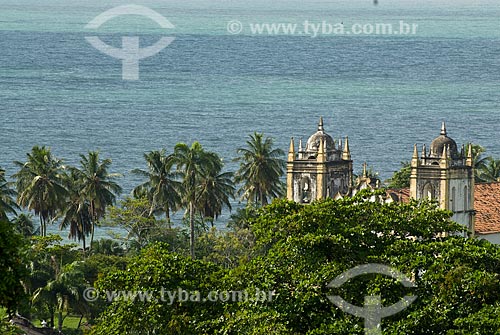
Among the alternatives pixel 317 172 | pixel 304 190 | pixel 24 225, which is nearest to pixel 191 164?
pixel 304 190

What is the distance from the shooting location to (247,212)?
10656cm

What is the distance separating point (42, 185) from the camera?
104 metres

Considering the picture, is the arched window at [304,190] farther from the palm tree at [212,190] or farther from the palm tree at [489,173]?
the palm tree at [489,173]

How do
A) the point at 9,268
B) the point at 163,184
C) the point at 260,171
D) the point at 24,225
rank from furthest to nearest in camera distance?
the point at 260,171
the point at 163,184
the point at 24,225
the point at 9,268

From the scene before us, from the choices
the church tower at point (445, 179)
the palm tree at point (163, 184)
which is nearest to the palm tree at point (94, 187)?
the palm tree at point (163, 184)

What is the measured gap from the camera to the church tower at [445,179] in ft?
318

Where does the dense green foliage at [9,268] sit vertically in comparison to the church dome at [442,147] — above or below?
below

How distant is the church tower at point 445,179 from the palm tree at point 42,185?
20.3m

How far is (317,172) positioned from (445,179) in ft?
24.9

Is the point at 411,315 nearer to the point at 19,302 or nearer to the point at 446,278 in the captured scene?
the point at 446,278


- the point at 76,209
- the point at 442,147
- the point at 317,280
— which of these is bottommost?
the point at 317,280

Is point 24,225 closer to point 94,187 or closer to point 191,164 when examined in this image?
point 94,187

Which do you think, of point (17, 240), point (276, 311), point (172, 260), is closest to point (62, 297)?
point (172, 260)

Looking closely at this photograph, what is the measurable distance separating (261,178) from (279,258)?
58940 millimetres
